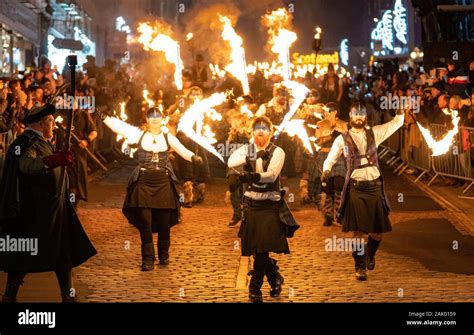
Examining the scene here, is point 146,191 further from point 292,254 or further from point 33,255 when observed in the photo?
point 33,255

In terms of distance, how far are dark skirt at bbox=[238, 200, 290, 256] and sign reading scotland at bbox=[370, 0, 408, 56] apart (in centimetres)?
5233

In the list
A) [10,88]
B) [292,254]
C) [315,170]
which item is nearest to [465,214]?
[315,170]

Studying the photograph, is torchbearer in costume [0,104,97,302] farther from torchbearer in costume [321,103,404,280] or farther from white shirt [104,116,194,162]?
torchbearer in costume [321,103,404,280]

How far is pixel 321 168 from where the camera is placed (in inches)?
591

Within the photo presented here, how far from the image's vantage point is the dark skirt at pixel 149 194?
1179 centimetres

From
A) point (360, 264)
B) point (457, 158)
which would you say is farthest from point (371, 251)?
point (457, 158)

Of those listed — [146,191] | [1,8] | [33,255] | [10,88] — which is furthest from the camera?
[1,8]

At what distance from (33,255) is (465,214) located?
861 centimetres

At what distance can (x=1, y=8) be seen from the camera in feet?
107

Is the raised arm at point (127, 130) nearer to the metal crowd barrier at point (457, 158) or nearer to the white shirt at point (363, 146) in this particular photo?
the white shirt at point (363, 146)

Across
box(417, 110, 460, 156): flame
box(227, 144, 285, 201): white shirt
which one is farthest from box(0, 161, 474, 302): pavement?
box(417, 110, 460, 156): flame

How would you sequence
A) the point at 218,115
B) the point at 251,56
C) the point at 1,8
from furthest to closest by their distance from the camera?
the point at 251,56
the point at 1,8
the point at 218,115

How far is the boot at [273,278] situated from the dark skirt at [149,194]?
2214mm

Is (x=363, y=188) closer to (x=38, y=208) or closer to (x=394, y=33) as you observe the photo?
(x=38, y=208)
